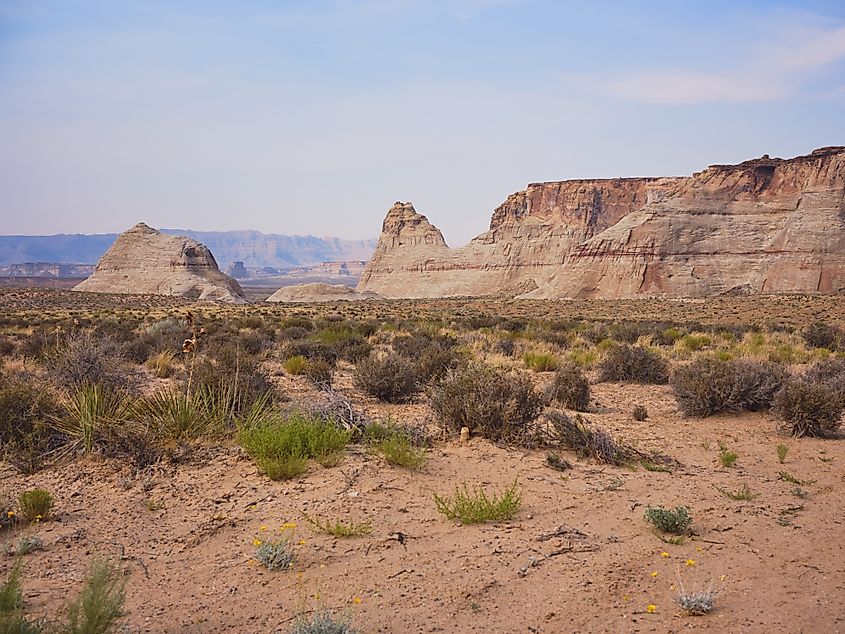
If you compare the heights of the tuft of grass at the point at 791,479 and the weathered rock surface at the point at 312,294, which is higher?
the tuft of grass at the point at 791,479

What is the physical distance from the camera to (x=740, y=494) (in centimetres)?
561

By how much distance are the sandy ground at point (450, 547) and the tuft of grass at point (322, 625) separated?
0.24m

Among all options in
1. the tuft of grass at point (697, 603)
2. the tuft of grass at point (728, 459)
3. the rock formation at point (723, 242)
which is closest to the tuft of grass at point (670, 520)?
the tuft of grass at point (697, 603)

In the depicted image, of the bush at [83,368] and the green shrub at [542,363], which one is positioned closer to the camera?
the bush at [83,368]

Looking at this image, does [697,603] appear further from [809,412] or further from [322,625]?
[809,412]

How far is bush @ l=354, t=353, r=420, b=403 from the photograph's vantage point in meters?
9.53

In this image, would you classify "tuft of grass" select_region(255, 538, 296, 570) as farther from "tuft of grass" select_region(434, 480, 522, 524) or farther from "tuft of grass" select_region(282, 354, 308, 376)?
"tuft of grass" select_region(282, 354, 308, 376)

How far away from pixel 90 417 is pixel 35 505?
5.04ft

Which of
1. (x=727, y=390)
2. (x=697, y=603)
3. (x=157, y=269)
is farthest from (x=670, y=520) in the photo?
(x=157, y=269)

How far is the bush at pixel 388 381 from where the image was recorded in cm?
953

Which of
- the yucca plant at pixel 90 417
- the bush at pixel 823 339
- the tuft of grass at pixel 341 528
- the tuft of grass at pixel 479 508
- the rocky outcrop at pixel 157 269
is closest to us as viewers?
the tuft of grass at pixel 341 528

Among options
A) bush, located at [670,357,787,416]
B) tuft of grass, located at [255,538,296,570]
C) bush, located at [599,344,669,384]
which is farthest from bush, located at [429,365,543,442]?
bush, located at [599,344,669,384]

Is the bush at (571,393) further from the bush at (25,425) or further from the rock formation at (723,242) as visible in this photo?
the rock formation at (723,242)

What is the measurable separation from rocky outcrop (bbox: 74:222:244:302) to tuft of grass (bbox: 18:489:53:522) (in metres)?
66.6
